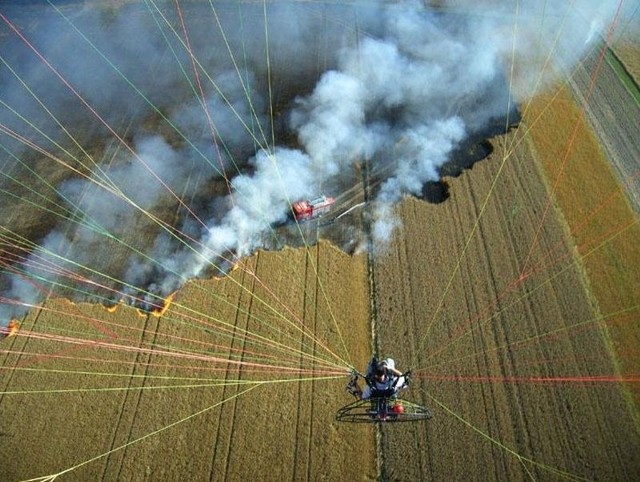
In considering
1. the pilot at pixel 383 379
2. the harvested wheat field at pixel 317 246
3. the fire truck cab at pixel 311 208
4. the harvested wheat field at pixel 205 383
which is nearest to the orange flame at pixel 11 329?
the harvested wheat field at pixel 317 246

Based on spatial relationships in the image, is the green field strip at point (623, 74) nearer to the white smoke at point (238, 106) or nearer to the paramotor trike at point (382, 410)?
the white smoke at point (238, 106)

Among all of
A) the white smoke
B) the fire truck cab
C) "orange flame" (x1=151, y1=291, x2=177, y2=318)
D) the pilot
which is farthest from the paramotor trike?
the fire truck cab

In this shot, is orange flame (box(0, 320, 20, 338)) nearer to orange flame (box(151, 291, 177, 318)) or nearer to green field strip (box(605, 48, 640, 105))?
orange flame (box(151, 291, 177, 318))

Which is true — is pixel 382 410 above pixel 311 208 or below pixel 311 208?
below

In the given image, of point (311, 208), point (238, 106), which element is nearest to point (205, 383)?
point (311, 208)

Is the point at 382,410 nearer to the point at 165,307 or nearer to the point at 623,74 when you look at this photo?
the point at 165,307

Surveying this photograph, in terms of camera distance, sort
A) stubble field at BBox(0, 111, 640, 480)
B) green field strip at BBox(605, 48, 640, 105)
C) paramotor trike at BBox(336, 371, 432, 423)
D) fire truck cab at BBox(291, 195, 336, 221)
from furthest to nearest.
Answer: green field strip at BBox(605, 48, 640, 105) < fire truck cab at BBox(291, 195, 336, 221) < stubble field at BBox(0, 111, 640, 480) < paramotor trike at BBox(336, 371, 432, 423)
